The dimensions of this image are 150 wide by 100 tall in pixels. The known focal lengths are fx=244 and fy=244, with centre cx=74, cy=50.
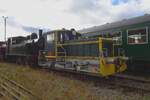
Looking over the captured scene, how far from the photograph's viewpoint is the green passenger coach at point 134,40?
12.9 metres

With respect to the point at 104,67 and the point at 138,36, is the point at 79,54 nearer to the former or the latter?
the point at 104,67

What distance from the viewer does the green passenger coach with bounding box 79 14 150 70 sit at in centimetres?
1293

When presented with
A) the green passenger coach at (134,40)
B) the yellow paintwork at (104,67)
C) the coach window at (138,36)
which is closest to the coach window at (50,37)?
the green passenger coach at (134,40)

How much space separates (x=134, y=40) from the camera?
1372 cm

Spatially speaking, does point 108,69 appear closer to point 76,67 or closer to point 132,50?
point 76,67

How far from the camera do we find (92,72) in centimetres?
1117

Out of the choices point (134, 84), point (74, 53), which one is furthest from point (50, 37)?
point (134, 84)

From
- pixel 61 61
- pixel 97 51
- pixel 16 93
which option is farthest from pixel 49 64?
pixel 16 93

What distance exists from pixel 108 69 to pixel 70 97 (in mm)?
3660

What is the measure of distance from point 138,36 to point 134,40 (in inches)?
16.0

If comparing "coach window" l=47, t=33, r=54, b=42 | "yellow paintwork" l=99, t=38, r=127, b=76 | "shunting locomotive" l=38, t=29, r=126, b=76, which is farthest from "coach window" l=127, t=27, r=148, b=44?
"coach window" l=47, t=33, r=54, b=42

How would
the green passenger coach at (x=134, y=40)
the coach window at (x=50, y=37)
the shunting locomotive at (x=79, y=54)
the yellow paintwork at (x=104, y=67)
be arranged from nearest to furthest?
the yellow paintwork at (x=104, y=67)
the shunting locomotive at (x=79, y=54)
the green passenger coach at (x=134, y=40)
the coach window at (x=50, y=37)

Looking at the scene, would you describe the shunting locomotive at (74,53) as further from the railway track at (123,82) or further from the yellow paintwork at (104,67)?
the railway track at (123,82)

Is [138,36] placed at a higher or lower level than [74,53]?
higher
